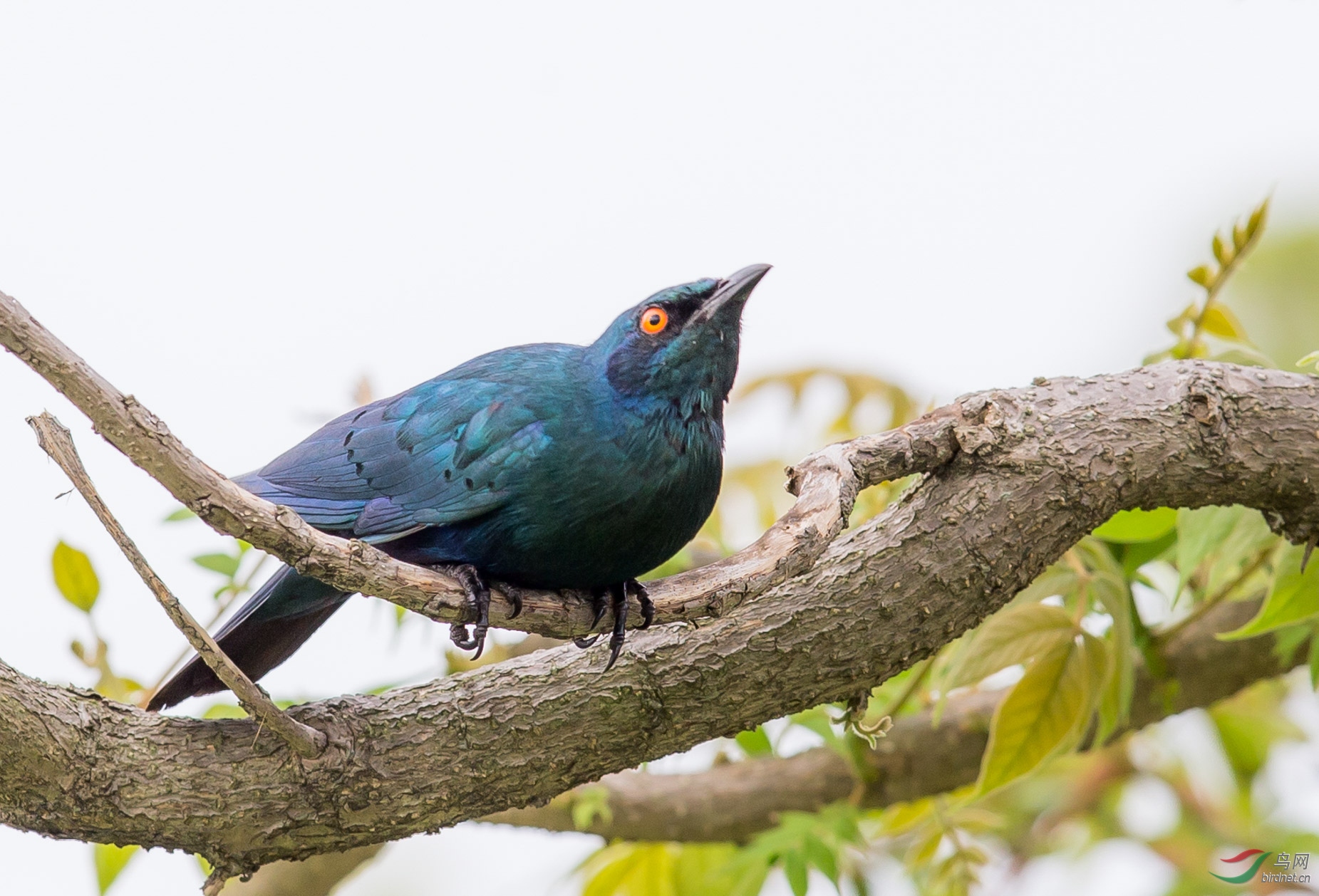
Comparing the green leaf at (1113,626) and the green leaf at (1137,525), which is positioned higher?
the green leaf at (1137,525)

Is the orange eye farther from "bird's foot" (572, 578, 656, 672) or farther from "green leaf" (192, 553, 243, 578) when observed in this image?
"green leaf" (192, 553, 243, 578)

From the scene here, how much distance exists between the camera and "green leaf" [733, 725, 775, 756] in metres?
3.27

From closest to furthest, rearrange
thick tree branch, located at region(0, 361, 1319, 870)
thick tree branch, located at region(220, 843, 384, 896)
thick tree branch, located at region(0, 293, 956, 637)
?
thick tree branch, located at region(0, 293, 956, 637), thick tree branch, located at region(0, 361, 1319, 870), thick tree branch, located at region(220, 843, 384, 896)

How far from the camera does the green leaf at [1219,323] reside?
11.3ft

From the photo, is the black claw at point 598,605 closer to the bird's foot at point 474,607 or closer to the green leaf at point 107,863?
the bird's foot at point 474,607

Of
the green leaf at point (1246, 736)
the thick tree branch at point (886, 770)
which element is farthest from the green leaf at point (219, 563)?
the green leaf at point (1246, 736)

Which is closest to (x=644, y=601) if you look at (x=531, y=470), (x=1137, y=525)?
(x=531, y=470)

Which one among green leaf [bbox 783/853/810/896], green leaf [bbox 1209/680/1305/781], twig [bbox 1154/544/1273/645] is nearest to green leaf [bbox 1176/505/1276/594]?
twig [bbox 1154/544/1273/645]

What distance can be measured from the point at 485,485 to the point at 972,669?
131 centimetres

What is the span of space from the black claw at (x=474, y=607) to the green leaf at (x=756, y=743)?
94 cm

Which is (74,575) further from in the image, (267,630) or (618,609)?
(618,609)

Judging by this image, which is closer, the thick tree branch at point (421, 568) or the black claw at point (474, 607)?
the thick tree branch at point (421, 568)

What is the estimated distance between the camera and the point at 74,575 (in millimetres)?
2980

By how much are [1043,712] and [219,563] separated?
206cm
